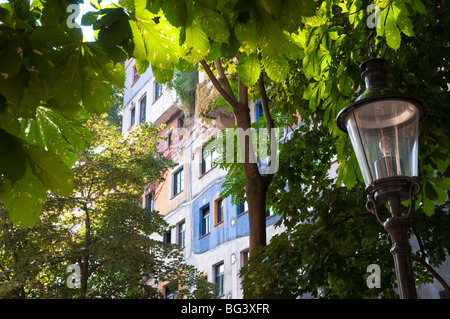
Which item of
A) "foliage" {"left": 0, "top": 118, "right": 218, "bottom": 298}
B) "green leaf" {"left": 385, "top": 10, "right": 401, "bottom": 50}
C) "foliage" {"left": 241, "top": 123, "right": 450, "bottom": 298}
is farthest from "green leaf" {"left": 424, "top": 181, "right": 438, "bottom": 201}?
"foliage" {"left": 0, "top": 118, "right": 218, "bottom": 298}

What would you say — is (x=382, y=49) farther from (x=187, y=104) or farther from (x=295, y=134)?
(x=187, y=104)

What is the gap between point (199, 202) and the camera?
2661cm

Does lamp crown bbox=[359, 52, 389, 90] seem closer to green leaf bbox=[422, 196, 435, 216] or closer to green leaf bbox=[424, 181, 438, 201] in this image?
green leaf bbox=[424, 181, 438, 201]

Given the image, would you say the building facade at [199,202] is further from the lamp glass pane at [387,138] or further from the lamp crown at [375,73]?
the lamp glass pane at [387,138]

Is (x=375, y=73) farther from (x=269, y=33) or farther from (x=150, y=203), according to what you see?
(x=150, y=203)

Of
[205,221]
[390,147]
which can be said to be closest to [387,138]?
[390,147]

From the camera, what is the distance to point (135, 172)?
1914 cm

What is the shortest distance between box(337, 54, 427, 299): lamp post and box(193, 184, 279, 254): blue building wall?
1618 cm

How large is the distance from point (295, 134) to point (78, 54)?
810 centimetres

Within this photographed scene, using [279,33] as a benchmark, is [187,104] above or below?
above

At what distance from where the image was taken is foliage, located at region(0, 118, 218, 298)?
53.7 ft

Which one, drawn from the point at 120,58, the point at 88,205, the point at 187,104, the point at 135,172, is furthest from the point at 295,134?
the point at 187,104

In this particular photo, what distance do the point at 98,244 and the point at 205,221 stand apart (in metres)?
9.36

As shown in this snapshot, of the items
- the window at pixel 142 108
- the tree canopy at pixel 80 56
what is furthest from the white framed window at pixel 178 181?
the tree canopy at pixel 80 56
